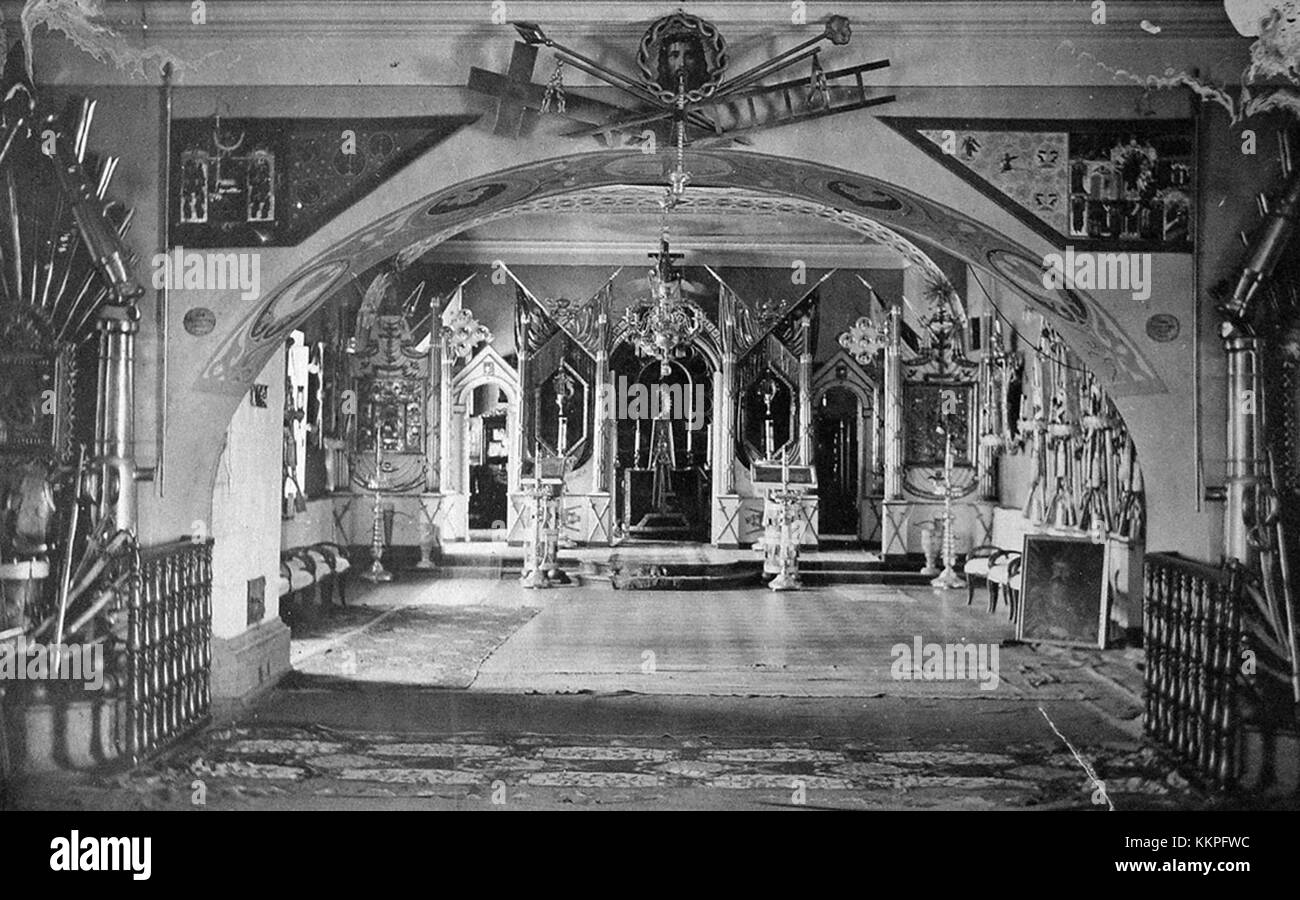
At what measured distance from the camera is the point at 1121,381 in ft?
16.0

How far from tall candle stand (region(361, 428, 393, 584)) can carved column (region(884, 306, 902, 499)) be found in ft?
16.6

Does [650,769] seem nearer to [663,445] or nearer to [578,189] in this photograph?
[578,189]

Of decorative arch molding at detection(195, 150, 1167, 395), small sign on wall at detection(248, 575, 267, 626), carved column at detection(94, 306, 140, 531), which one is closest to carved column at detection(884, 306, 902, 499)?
decorative arch molding at detection(195, 150, 1167, 395)

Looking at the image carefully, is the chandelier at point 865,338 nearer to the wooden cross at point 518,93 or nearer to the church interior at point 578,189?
the church interior at point 578,189

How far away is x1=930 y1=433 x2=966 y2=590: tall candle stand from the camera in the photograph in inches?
348

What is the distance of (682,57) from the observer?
15.2 feet

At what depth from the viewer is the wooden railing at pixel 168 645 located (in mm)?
4719

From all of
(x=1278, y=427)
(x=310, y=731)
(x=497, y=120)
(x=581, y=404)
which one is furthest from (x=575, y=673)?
(x=581, y=404)

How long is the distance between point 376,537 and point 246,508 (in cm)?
253

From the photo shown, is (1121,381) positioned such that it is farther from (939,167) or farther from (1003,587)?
(1003,587)

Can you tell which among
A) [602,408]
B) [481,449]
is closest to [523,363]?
[602,408]

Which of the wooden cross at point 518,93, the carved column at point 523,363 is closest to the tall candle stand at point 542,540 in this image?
the carved column at point 523,363
